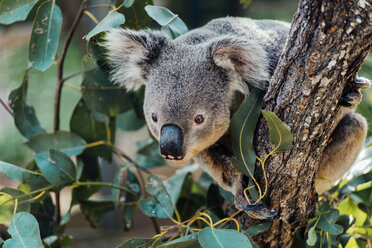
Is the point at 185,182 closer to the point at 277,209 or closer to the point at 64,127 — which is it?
the point at 277,209

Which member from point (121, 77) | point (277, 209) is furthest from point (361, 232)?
point (121, 77)

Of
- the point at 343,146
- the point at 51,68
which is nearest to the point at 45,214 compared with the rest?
the point at 343,146

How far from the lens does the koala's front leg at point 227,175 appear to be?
5.94ft

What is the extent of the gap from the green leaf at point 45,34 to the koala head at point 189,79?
Result: 296 mm

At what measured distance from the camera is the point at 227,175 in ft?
7.03

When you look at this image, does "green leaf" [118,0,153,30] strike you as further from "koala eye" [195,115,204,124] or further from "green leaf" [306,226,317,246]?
"green leaf" [306,226,317,246]

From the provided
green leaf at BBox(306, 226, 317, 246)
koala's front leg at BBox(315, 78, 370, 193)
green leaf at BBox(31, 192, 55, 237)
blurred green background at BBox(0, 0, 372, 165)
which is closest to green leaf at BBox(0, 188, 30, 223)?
green leaf at BBox(31, 192, 55, 237)

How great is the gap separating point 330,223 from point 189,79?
88cm

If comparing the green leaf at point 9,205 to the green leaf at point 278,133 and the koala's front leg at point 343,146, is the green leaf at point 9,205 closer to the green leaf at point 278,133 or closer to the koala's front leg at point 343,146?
the green leaf at point 278,133

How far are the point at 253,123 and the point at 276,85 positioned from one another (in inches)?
7.6

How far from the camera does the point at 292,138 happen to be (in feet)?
5.31

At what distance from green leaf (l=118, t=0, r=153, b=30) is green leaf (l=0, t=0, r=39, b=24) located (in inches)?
18.9

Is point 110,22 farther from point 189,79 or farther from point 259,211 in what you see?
point 259,211

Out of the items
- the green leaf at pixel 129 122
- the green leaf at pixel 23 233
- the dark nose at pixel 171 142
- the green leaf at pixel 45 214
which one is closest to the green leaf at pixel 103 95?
the green leaf at pixel 129 122
